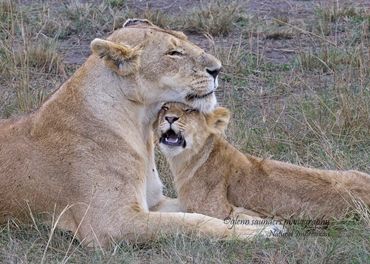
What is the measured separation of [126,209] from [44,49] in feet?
10.5

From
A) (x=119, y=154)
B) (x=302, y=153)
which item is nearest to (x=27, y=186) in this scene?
(x=119, y=154)

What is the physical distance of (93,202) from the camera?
15.7 feet

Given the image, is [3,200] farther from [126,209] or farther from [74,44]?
[74,44]

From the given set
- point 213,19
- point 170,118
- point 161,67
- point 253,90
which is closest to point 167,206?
point 170,118

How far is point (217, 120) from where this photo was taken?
5.38 meters

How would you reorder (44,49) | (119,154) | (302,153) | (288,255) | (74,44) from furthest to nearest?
1. (74,44)
2. (44,49)
3. (302,153)
4. (119,154)
5. (288,255)

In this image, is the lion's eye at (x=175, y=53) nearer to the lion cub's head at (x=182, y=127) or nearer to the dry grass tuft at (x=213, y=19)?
the lion cub's head at (x=182, y=127)

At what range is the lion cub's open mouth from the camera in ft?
17.1

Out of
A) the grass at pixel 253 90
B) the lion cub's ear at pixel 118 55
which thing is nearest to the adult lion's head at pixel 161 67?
the lion cub's ear at pixel 118 55

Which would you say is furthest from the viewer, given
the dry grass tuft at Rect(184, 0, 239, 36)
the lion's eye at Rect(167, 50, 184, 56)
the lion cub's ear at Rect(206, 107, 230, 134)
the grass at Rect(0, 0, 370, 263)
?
the dry grass tuft at Rect(184, 0, 239, 36)

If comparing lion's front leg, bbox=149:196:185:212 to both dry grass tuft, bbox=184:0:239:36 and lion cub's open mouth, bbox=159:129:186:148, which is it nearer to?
lion cub's open mouth, bbox=159:129:186:148

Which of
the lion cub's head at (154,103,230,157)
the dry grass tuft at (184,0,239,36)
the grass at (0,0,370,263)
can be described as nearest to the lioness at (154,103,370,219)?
the lion cub's head at (154,103,230,157)

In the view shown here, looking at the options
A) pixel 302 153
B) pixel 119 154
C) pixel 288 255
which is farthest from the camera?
pixel 302 153

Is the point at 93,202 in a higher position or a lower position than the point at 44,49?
higher
